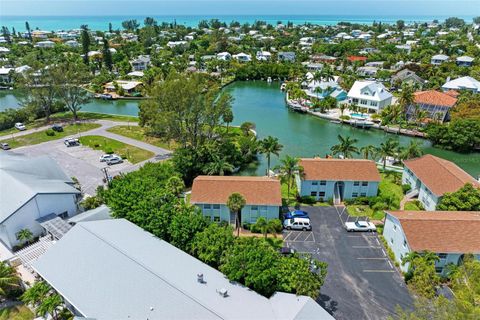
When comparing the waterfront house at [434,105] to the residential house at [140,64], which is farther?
the residential house at [140,64]

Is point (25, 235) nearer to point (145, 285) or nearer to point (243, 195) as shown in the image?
point (145, 285)

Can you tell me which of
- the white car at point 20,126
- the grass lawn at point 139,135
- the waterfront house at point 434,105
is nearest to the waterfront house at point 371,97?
the waterfront house at point 434,105

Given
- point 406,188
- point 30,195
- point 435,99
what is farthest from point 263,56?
point 30,195

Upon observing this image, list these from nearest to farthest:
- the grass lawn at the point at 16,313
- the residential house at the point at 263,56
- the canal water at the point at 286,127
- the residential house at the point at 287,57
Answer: the grass lawn at the point at 16,313 < the canal water at the point at 286,127 < the residential house at the point at 287,57 < the residential house at the point at 263,56

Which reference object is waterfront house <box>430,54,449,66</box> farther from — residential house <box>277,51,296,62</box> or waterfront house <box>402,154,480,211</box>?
waterfront house <box>402,154,480,211</box>

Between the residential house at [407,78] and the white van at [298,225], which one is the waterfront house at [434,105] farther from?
the white van at [298,225]

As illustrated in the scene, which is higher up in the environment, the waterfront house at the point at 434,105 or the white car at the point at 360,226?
the waterfront house at the point at 434,105

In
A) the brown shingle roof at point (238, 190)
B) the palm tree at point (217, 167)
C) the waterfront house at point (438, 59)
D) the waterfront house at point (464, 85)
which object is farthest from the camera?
the waterfront house at point (438, 59)
